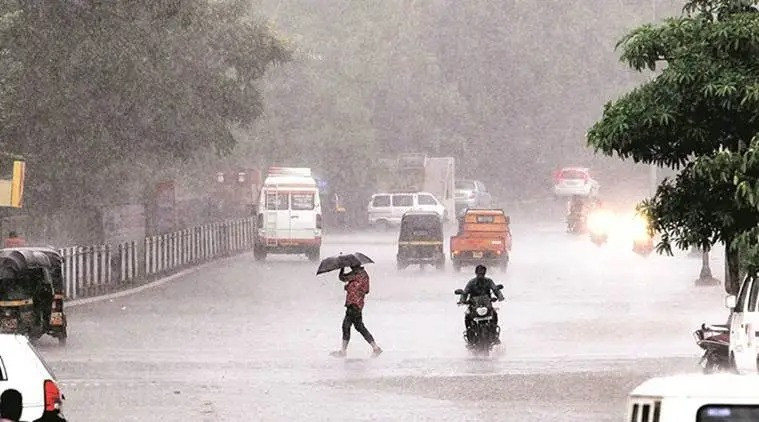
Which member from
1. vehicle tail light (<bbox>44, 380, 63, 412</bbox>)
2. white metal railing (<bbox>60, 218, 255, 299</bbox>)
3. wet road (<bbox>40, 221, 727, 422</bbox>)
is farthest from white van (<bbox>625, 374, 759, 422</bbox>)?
white metal railing (<bbox>60, 218, 255, 299</bbox>)

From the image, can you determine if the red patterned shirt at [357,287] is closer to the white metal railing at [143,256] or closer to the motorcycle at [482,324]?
the motorcycle at [482,324]

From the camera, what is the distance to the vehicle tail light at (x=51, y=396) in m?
13.2

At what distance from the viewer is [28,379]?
43.9 feet

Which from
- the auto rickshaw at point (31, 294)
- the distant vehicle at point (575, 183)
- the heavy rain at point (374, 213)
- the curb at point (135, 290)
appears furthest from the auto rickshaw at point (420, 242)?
the distant vehicle at point (575, 183)

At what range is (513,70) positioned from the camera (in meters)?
108

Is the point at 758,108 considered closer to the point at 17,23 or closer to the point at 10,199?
the point at 10,199

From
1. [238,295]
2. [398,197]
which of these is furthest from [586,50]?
[238,295]

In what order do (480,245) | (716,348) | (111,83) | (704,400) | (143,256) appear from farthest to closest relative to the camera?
(480,245), (143,256), (111,83), (716,348), (704,400)

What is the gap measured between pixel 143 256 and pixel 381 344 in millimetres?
18075

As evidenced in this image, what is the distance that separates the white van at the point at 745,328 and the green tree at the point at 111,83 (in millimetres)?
24958

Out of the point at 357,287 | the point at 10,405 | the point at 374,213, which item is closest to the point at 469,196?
the point at 374,213

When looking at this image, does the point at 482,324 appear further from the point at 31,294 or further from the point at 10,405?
the point at 10,405

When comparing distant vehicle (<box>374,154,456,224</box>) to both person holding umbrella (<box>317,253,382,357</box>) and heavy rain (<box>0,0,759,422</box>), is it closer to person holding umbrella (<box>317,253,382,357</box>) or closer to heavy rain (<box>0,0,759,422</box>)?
heavy rain (<box>0,0,759,422</box>)

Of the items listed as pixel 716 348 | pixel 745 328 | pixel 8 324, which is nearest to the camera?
pixel 745 328
